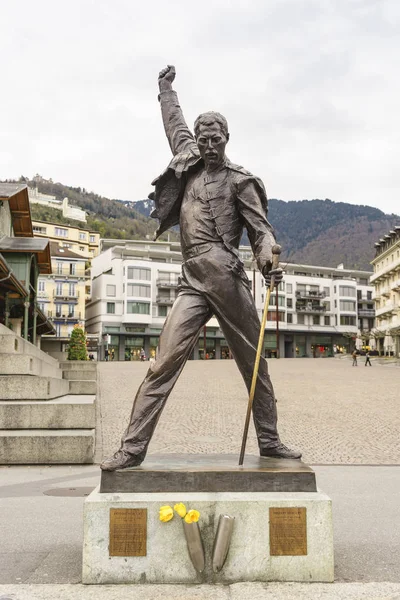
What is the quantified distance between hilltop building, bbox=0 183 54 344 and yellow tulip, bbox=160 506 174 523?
18.0 meters

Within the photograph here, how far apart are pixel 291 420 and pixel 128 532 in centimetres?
1055

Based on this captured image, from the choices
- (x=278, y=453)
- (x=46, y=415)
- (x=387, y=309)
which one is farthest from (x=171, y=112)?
(x=387, y=309)

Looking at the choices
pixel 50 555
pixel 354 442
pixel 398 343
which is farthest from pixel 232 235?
pixel 398 343

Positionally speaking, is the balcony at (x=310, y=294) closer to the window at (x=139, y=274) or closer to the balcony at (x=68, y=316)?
the window at (x=139, y=274)

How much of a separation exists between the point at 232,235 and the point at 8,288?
20.4 m

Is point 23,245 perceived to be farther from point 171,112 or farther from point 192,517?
point 192,517

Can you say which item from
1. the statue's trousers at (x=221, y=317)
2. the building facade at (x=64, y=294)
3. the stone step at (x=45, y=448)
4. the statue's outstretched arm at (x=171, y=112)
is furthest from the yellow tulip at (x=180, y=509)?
the building facade at (x=64, y=294)

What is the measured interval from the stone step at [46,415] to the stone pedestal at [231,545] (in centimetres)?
524

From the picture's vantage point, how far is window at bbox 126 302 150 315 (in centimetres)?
7094

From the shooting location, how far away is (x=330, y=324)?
3376 inches

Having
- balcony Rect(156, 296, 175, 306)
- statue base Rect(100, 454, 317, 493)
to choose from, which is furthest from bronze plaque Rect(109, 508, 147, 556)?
balcony Rect(156, 296, 175, 306)

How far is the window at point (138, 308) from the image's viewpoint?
70938mm

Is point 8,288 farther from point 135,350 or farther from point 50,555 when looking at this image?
point 135,350

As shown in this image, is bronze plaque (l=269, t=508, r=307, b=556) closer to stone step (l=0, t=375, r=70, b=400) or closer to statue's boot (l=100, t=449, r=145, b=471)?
statue's boot (l=100, t=449, r=145, b=471)
